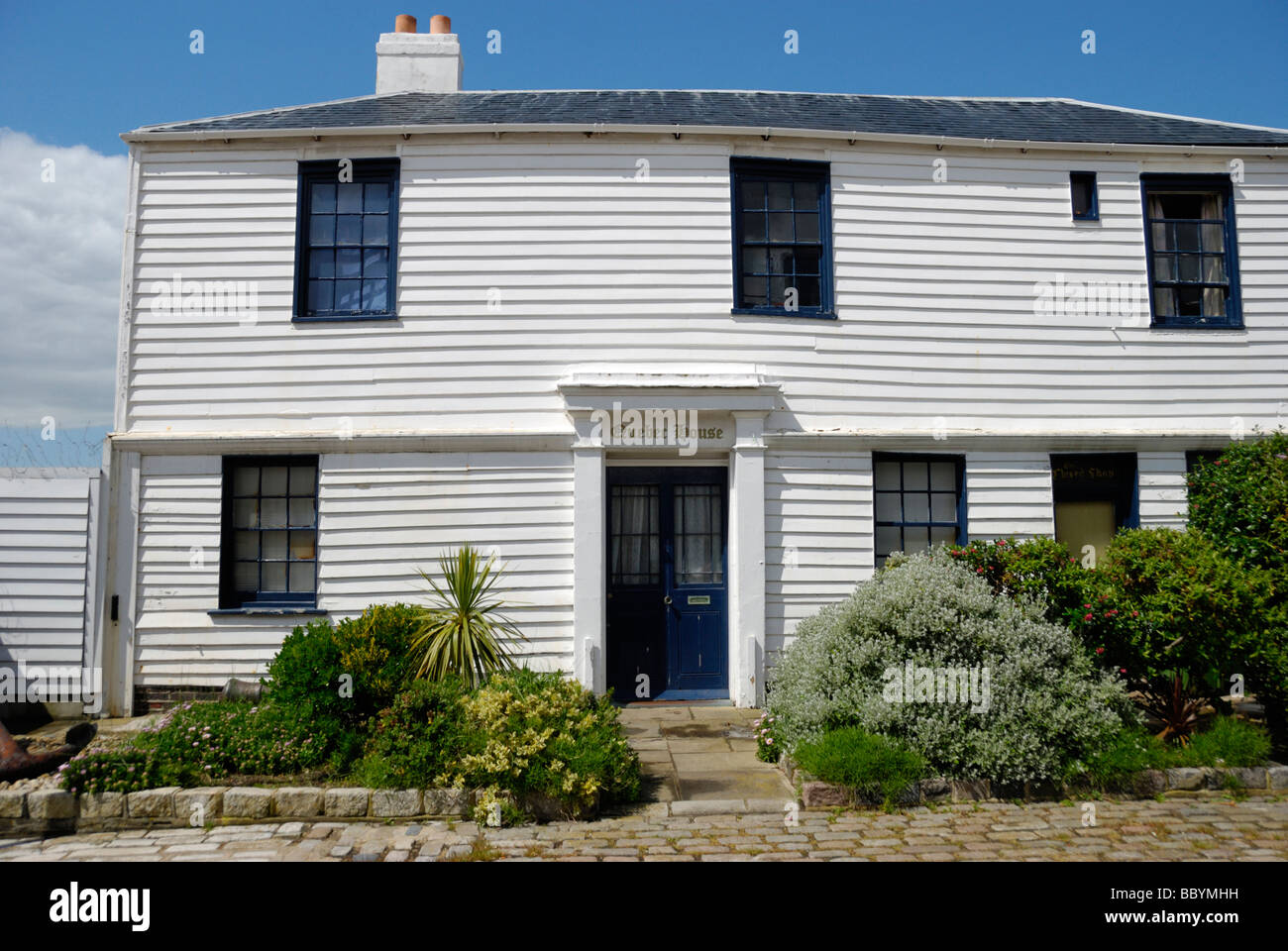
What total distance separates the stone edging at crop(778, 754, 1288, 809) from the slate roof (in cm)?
724

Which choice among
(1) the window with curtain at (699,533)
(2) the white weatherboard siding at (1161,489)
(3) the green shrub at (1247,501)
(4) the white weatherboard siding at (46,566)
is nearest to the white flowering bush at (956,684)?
(1) the window with curtain at (699,533)

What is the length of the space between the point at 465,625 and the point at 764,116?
7326 millimetres

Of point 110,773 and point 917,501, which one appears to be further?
point 917,501

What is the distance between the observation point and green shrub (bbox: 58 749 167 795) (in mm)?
6051

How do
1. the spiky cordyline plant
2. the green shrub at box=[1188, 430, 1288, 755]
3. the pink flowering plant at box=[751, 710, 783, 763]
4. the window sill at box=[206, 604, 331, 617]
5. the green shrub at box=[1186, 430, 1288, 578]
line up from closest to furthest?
the green shrub at box=[1188, 430, 1288, 755] < the pink flowering plant at box=[751, 710, 783, 763] < the spiky cordyline plant < the green shrub at box=[1186, 430, 1288, 578] < the window sill at box=[206, 604, 331, 617]

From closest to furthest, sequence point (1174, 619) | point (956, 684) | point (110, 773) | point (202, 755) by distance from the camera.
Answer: point (110, 773), point (202, 755), point (956, 684), point (1174, 619)

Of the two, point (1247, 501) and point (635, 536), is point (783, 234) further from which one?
point (1247, 501)

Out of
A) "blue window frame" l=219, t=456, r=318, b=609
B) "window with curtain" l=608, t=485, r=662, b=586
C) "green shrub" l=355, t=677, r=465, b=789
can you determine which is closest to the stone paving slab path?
"window with curtain" l=608, t=485, r=662, b=586

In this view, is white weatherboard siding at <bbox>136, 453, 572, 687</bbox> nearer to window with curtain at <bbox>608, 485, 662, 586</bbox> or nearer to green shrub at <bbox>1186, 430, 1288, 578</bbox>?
window with curtain at <bbox>608, 485, 662, 586</bbox>

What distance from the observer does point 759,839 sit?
569 centimetres

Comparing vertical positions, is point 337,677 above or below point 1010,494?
below

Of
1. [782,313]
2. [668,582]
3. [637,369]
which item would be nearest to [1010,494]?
[782,313]

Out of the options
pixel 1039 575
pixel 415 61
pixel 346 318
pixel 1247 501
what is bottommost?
pixel 1039 575

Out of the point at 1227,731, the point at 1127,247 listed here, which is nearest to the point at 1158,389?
the point at 1127,247
